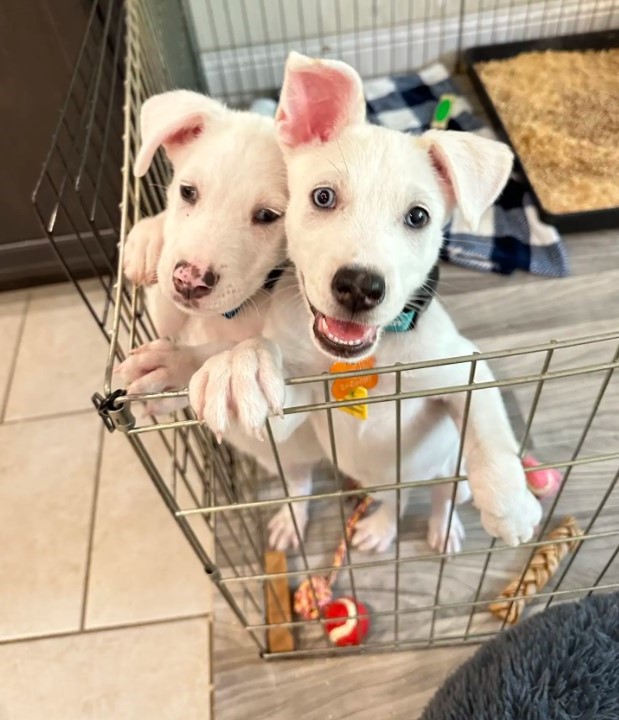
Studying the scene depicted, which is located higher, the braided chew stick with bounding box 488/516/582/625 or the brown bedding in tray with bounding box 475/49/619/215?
the brown bedding in tray with bounding box 475/49/619/215

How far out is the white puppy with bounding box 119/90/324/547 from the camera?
2.99ft

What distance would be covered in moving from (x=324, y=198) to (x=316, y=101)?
0.17 meters

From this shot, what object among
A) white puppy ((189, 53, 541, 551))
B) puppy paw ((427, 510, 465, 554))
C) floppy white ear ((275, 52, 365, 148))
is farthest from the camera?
puppy paw ((427, 510, 465, 554))

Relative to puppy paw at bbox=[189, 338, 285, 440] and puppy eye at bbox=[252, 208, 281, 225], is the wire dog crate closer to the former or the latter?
puppy paw at bbox=[189, 338, 285, 440]

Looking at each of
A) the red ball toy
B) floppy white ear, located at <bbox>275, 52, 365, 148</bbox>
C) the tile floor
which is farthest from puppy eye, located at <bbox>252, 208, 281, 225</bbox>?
the tile floor

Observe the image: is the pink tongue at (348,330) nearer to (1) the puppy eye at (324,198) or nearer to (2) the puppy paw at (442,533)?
(1) the puppy eye at (324,198)

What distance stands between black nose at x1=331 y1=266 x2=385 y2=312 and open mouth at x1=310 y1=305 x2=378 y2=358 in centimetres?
4

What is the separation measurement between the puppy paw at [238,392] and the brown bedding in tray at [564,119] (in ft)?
4.67

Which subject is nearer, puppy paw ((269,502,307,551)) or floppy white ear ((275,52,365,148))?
floppy white ear ((275,52,365,148))

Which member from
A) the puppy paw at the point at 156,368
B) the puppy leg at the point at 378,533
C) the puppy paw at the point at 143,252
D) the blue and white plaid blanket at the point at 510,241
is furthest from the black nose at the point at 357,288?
the blue and white plaid blanket at the point at 510,241

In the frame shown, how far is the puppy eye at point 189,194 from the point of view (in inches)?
38.8

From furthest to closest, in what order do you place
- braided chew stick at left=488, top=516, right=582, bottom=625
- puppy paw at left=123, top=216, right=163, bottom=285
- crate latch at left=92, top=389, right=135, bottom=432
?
braided chew stick at left=488, top=516, right=582, bottom=625
puppy paw at left=123, top=216, right=163, bottom=285
crate latch at left=92, top=389, right=135, bottom=432

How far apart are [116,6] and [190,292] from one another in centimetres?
100

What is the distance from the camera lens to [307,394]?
3.47 ft
